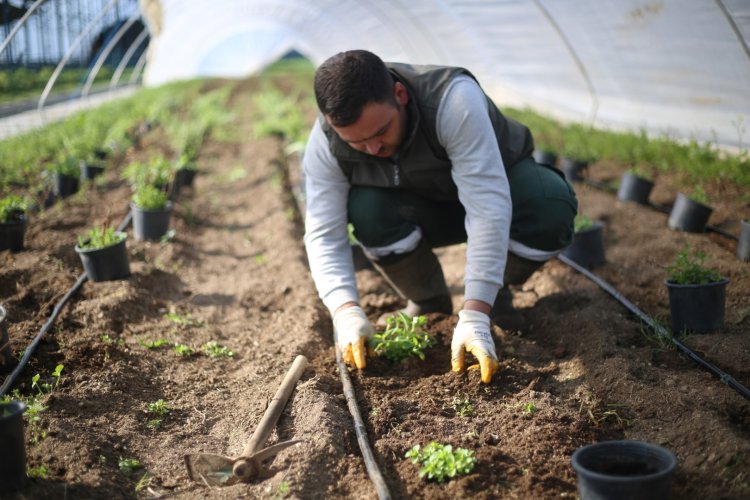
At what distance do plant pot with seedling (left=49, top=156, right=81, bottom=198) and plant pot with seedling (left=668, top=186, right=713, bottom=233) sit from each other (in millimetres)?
4618

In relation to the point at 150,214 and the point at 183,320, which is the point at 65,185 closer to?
the point at 150,214

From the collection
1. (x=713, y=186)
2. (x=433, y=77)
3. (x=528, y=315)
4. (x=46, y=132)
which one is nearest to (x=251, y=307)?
(x=528, y=315)

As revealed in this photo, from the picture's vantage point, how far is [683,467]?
214 centimetres

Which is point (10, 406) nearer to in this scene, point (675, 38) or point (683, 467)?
point (683, 467)

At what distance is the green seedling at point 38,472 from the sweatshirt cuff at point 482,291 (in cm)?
145

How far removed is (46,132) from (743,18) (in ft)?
22.9

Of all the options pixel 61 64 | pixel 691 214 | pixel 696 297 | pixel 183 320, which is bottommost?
pixel 61 64

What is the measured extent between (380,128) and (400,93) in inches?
8.0

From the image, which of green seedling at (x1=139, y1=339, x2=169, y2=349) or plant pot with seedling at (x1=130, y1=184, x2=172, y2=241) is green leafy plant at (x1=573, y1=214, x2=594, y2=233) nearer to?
green seedling at (x1=139, y1=339, x2=169, y2=349)

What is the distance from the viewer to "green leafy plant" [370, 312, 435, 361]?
286 centimetres

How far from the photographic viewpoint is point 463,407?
2.59 m

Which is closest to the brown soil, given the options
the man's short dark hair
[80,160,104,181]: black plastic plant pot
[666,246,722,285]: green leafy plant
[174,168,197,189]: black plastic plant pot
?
[666,246,722,285]: green leafy plant

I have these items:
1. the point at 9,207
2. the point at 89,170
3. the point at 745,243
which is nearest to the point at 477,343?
the point at 745,243

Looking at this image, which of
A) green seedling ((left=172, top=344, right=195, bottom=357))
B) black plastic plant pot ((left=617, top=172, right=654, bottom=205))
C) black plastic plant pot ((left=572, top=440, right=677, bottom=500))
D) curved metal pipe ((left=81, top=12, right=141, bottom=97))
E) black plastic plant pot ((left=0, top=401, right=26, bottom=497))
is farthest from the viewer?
curved metal pipe ((left=81, top=12, right=141, bottom=97))
